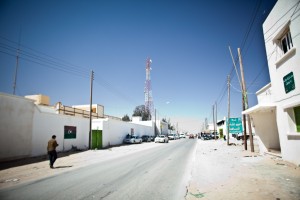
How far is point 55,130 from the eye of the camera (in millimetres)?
20266

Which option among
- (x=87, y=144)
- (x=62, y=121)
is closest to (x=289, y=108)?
(x=62, y=121)

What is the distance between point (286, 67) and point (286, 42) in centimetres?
168

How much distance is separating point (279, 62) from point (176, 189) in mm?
9328

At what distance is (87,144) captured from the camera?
2670 cm

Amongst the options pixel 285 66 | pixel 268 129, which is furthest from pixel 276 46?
pixel 268 129

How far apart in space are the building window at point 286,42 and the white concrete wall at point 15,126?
61.9 ft

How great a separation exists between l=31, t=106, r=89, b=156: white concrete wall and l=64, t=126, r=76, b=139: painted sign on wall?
0.35 meters

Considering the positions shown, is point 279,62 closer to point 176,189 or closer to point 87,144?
point 176,189

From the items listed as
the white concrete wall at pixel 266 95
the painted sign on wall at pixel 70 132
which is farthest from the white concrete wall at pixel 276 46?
the painted sign on wall at pixel 70 132

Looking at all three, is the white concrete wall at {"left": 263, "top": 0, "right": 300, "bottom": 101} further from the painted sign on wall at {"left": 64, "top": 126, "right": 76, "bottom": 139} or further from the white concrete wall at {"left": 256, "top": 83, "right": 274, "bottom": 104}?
the painted sign on wall at {"left": 64, "top": 126, "right": 76, "bottom": 139}

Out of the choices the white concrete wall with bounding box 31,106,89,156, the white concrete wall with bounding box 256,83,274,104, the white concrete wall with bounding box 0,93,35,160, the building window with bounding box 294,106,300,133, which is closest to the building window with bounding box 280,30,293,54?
the building window with bounding box 294,106,300,133

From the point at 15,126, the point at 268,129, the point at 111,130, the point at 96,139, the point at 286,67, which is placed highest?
the point at 286,67

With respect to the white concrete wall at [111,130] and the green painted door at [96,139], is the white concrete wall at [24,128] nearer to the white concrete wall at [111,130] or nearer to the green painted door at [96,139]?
the green painted door at [96,139]

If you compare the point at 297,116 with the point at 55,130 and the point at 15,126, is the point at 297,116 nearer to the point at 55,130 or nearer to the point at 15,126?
Result: the point at 15,126
